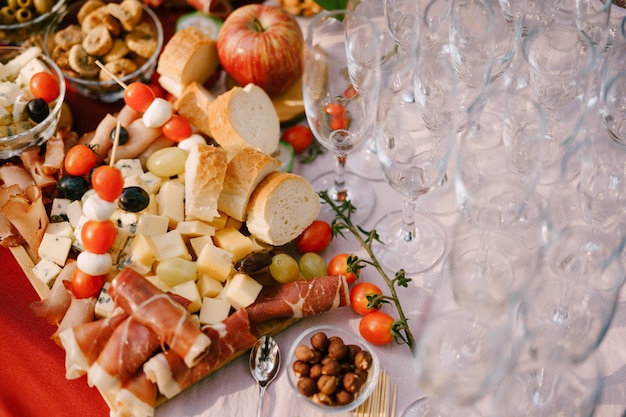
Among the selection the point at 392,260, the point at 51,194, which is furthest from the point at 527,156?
the point at 51,194

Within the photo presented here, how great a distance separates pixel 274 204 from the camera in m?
1.51

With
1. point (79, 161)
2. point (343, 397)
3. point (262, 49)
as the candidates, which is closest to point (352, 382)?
point (343, 397)

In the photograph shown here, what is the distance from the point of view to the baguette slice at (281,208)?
1497mm

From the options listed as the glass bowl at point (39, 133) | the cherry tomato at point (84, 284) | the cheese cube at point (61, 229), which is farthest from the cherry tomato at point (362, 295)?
the glass bowl at point (39, 133)

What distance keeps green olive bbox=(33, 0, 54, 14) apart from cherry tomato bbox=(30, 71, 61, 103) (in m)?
0.34

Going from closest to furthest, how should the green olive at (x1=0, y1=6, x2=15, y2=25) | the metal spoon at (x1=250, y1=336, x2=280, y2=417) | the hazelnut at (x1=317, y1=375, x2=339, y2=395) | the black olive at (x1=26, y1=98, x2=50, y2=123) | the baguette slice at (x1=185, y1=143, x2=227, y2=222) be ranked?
1. the hazelnut at (x1=317, y1=375, x2=339, y2=395)
2. the metal spoon at (x1=250, y1=336, x2=280, y2=417)
3. the baguette slice at (x1=185, y1=143, x2=227, y2=222)
4. the black olive at (x1=26, y1=98, x2=50, y2=123)
5. the green olive at (x1=0, y1=6, x2=15, y2=25)

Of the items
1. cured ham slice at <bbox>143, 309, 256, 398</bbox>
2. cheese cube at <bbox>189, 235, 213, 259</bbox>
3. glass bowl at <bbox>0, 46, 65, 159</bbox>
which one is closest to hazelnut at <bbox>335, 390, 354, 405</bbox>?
cured ham slice at <bbox>143, 309, 256, 398</bbox>

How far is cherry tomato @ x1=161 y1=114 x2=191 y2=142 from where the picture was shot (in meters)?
1.71

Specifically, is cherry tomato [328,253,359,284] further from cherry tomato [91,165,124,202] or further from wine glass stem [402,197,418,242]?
cherry tomato [91,165,124,202]

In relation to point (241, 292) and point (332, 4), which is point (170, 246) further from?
point (332, 4)

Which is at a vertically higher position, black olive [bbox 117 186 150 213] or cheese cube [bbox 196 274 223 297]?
black olive [bbox 117 186 150 213]

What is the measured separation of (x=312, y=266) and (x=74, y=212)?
578 mm

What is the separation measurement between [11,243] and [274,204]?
650 mm

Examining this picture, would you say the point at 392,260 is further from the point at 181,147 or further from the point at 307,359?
the point at 181,147
